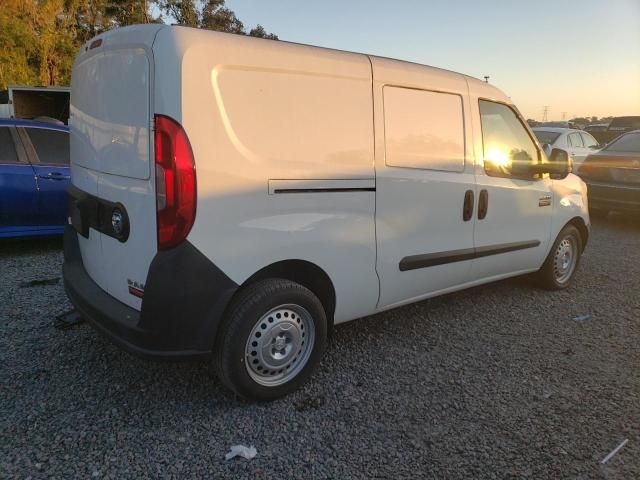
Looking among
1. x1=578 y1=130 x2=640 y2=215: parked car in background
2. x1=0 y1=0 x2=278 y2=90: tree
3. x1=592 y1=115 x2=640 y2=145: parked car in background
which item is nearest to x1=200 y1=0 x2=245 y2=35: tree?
x1=0 y1=0 x2=278 y2=90: tree

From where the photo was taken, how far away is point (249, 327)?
8.65 feet

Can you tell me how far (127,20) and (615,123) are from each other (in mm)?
27397

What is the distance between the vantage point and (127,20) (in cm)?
3122

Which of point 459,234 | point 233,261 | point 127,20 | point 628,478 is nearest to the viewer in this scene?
point 628,478

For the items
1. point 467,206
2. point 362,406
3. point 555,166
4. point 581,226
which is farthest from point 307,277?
point 581,226

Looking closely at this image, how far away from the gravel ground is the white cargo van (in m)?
0.36

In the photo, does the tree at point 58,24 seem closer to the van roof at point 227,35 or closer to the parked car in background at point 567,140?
the parked car in background at point 567,140

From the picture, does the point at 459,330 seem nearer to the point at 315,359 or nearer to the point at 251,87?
the point at 315,359

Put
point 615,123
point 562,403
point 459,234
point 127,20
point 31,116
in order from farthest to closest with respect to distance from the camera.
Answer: point 127,20 < point 615,123 < point 31,116 < point 459,234 < point 562,403

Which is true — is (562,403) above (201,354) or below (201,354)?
below

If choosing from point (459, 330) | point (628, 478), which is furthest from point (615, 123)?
point (628, 478)

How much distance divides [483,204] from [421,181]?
73 centimetres

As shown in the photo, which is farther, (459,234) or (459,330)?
(459,330)

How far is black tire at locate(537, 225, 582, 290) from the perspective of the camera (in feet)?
15.7
